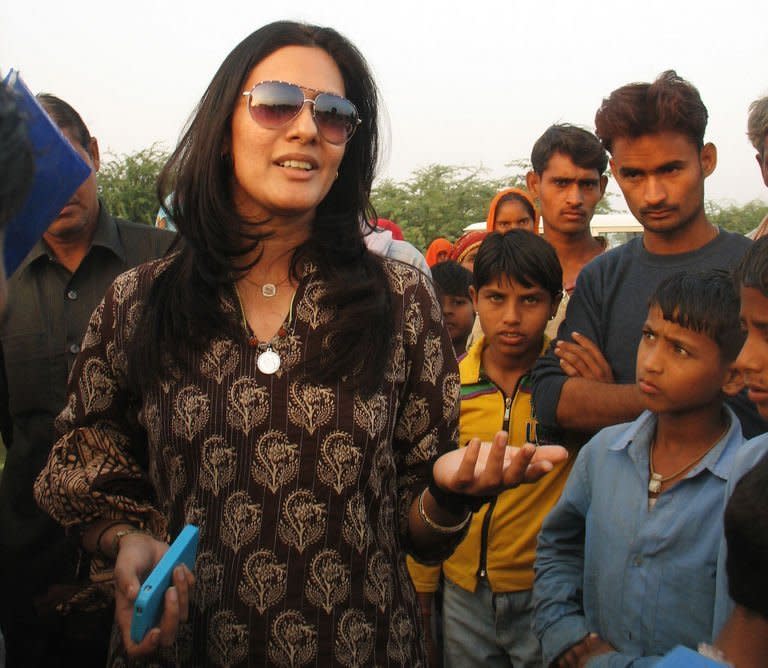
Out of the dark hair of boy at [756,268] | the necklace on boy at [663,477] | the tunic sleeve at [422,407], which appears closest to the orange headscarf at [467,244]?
the necklace on boy at [663,477]

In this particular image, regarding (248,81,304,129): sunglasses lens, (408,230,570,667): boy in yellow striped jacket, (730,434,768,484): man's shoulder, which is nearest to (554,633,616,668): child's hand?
(408,230,570,667): boy in yellow striped jacket

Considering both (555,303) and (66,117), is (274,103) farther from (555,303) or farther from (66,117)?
(555,303)

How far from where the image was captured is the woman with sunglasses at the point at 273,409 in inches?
74.9

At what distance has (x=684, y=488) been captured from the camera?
2.49 metres

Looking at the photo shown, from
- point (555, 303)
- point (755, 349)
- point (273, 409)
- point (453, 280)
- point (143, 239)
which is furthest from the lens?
point (453, 280)

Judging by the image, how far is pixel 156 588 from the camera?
1.70 meters

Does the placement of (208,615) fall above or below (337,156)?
below

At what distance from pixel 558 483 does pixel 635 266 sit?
0.78 metres

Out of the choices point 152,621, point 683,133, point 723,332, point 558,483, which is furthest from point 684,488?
point 152,621

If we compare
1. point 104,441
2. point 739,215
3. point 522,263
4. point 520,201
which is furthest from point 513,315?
point 739,215

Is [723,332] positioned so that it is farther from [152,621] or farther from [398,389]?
[152,621]

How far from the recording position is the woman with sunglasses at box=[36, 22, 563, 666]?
6.24 feet

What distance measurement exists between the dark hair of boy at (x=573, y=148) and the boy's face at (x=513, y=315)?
53.3 inches

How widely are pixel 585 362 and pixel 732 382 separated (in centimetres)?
47
